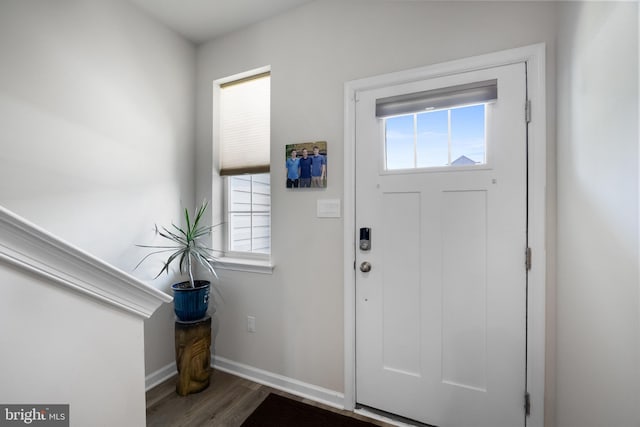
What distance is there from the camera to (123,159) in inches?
79.3

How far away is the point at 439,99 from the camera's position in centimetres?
162

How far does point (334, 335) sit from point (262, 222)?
1052mm

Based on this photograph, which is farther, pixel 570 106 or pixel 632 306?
pixel 570 106

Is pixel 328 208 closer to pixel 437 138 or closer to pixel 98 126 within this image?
pixel 437 138

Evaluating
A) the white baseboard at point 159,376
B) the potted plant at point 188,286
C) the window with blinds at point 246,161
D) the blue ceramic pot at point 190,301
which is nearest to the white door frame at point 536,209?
the window with blinds at point 246,161

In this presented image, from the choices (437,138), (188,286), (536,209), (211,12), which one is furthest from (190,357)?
(211,12)

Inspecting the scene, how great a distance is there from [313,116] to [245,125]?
0.72 m

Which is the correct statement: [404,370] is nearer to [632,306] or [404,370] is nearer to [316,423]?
[316,423]

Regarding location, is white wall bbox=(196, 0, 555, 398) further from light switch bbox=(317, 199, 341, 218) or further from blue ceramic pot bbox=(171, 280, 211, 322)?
blue ceramic pot bbox=(171, 280, 211, 322)

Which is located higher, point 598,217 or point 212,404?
point 598,217

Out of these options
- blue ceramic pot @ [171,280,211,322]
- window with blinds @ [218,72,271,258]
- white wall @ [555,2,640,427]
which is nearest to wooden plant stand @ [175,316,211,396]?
blue ceramic pot @ [171,280,211,322]

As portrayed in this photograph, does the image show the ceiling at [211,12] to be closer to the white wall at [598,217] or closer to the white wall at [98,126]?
the white wall at [98,126]

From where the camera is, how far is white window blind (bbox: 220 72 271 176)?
230 centimetres

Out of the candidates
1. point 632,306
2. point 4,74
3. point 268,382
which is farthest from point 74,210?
point 632,306
